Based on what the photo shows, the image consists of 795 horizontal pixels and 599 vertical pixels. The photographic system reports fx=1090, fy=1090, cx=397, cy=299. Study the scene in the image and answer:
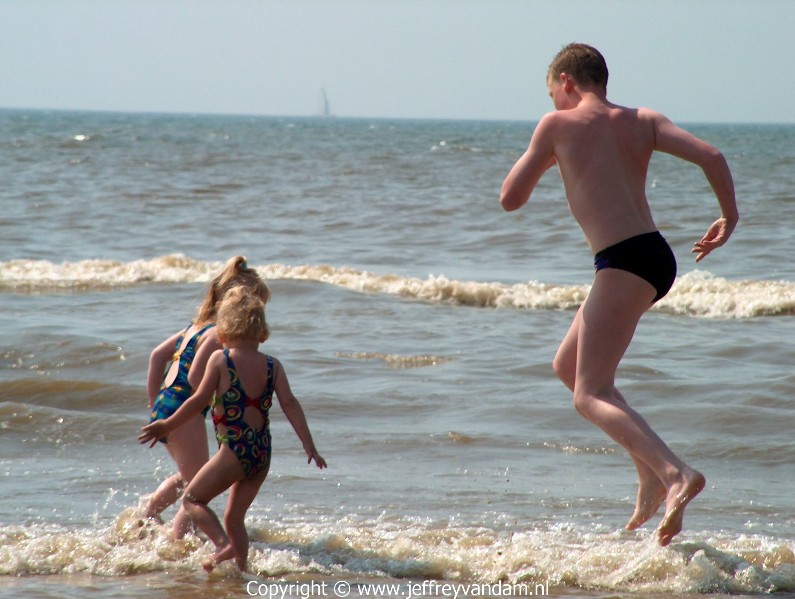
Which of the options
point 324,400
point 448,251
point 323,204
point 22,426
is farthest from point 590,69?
point 323,204

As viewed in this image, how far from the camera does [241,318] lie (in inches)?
158

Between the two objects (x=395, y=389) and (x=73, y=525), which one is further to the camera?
(x=395, y=389)

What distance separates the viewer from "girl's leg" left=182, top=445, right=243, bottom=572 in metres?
3.91

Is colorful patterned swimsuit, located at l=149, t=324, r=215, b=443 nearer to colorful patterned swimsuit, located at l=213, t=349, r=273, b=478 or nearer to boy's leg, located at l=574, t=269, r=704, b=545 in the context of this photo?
colorful patterned swimsuit, located at l=213, t=349, r=273, b=478

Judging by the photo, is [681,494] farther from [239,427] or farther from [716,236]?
[239,427]

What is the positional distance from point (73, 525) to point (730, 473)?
315cm

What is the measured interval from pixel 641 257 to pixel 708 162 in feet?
1.28

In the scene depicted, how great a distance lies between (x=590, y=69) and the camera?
3.94m

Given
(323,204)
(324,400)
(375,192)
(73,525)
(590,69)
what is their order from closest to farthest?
1. (590,69)
2. (73,525)
3. (324,400)
4. (323,204)
5. (375,192)

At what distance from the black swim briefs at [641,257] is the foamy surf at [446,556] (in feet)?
3.30

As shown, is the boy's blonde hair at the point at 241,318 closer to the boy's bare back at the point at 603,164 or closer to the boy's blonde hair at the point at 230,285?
the boy's blonde hair at the point at 230,285

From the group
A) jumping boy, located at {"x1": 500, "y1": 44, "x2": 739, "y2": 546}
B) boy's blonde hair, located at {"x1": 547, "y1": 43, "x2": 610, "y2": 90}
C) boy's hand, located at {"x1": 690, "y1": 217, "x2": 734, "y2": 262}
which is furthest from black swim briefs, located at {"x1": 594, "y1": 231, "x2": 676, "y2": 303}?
boy's blonde hair, located at {"x1": 547, "y1": 43, "x2": 610, "y2": 90}

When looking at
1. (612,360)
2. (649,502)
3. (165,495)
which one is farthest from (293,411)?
(649,502)

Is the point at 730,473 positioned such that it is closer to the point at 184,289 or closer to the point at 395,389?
the point at 395,389
